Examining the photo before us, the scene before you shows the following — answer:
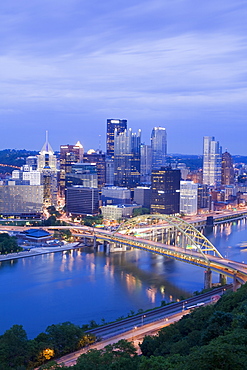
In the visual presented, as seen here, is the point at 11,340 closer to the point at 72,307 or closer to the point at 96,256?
the point at 72,307

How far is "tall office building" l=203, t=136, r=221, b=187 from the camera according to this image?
48875 mm

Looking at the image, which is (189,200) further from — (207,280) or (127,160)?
(207,280)

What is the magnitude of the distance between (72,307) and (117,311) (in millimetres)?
1149

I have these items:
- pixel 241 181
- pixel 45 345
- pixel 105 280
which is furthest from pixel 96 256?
pixel 241 181

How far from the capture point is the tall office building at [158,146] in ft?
193

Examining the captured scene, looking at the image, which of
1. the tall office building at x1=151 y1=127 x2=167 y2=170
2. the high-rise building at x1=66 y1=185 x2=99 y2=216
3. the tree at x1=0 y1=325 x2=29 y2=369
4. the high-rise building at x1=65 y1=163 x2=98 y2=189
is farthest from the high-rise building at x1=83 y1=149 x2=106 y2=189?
the tree at x1=0 y1=325 x2=29 y2=369

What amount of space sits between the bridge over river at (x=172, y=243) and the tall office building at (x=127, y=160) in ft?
45.3

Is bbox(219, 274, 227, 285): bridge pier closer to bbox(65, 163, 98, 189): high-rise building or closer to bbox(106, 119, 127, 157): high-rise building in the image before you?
bbox(65, 163, 98, 189): high-rise building

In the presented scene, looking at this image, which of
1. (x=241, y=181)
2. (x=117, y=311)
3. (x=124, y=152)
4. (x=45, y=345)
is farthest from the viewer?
(x=241, y=181)

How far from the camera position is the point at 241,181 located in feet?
180

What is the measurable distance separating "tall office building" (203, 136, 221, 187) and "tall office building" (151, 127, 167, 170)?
9.02 m

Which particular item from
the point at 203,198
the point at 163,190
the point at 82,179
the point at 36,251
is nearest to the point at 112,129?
the point at 82,179

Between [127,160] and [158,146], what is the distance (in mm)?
16417

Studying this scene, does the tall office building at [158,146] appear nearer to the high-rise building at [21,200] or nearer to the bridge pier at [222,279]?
the high-rise building at [21,200]
